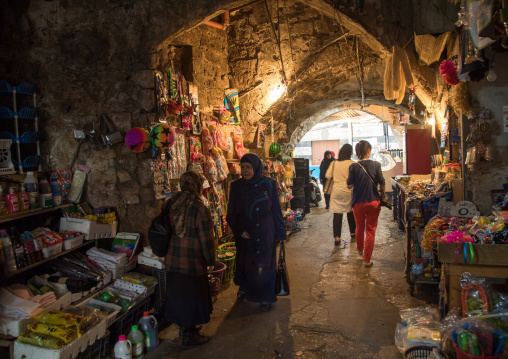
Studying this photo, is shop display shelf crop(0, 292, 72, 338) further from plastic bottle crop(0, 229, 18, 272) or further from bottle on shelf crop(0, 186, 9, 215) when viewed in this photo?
bottle on shelf crop(0, 186, 9, 215)

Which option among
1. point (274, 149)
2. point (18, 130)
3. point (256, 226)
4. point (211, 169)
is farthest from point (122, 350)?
point (274, 149)

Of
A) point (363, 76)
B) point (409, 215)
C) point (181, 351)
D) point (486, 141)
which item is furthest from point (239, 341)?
point (363, 76)

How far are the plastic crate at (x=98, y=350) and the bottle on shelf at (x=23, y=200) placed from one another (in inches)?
56.1

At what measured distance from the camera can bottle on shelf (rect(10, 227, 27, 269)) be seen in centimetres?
312

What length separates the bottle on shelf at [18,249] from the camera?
3119 millimetres

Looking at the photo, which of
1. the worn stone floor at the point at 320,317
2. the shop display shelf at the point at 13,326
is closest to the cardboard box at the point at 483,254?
the worn stone floor at the point at 320,317

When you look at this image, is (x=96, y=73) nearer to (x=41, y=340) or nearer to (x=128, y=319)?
(x=128, y=319)

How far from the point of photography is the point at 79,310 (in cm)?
314

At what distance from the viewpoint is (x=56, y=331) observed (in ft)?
8.87

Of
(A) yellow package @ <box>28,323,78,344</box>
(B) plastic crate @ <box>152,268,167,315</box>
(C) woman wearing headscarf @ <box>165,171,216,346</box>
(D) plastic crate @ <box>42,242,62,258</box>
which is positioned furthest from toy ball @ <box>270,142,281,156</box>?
(A) yellow package @ <box>28,323,78,344</box>

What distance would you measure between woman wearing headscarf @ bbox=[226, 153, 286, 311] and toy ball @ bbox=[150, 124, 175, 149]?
2.87 ft

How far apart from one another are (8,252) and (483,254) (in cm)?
387

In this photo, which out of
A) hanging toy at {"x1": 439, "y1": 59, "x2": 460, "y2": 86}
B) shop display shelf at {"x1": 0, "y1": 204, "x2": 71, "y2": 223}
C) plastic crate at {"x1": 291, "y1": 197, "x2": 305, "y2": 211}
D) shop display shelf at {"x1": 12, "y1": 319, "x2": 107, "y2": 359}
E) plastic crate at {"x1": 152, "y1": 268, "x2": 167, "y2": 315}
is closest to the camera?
shop display shelf at {"x1": 12, "y1": 319, "x2": 107, "y2": 359}

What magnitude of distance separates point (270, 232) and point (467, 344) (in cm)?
222
